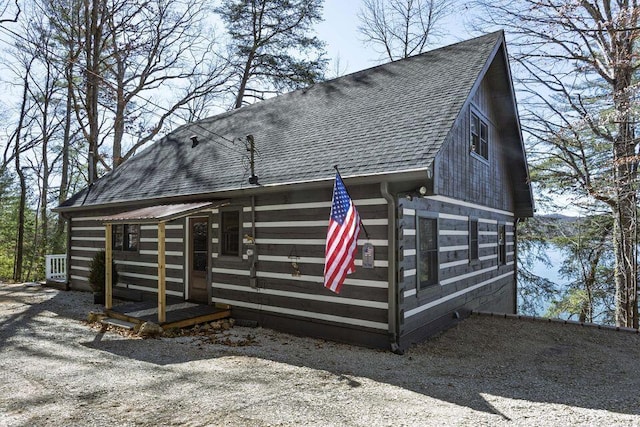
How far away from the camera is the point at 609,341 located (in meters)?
7.30

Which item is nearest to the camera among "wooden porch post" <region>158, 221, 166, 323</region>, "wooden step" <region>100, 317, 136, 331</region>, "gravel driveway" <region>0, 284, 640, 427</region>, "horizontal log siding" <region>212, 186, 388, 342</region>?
"gravel driveway" <region>0, 284, 640, 427</region>

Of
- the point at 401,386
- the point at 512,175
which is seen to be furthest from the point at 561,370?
the point at 512,175

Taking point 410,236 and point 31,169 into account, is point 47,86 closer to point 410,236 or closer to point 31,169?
point 31,169

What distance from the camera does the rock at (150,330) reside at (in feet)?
22.6

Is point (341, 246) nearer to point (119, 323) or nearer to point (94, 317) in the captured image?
point (119, 323)

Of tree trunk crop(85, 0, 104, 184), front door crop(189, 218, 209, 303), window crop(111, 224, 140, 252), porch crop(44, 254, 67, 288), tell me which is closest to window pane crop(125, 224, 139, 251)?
window crop(111, 224, 140, 252)

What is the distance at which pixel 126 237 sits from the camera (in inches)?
429

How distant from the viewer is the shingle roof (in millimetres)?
6598

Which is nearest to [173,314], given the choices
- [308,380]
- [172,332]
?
[172,332]

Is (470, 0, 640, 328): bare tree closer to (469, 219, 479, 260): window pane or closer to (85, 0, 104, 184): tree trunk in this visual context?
(469, 219, 479, 260): window pane

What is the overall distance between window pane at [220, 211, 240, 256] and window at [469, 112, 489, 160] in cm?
531

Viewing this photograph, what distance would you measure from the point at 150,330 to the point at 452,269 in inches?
227

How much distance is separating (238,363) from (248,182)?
11.4 feet

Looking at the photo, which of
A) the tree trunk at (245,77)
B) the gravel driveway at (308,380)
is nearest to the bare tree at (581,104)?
the gravel driveway at (308,380)
